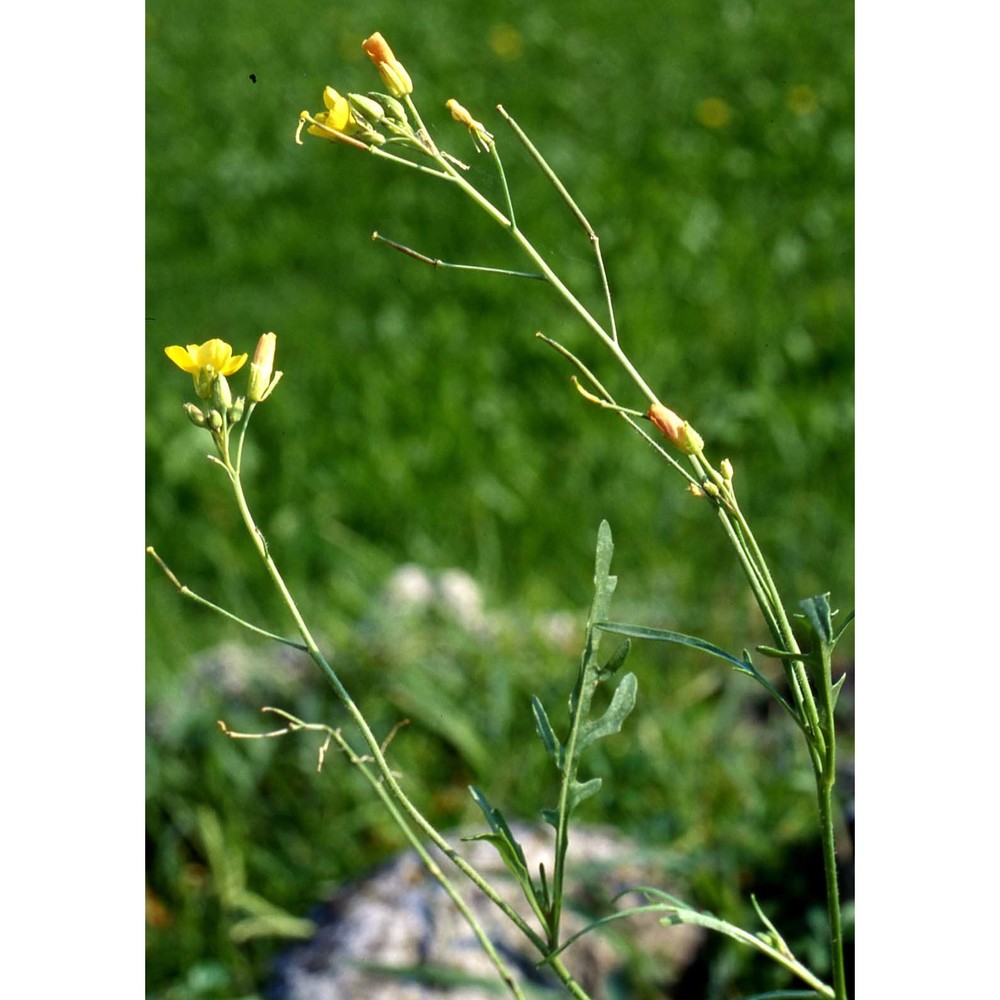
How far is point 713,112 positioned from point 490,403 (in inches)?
24.9

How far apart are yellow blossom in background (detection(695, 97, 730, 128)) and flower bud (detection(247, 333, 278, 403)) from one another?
5.75ft

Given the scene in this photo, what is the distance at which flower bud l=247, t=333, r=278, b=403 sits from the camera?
50 cm

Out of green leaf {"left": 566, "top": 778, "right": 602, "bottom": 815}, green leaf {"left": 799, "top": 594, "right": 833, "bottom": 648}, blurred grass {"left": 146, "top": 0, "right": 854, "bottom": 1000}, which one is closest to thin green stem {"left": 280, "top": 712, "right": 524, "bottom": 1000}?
green leaf {"left": 566, "top": 778, "right": 602, "bottom": 815}

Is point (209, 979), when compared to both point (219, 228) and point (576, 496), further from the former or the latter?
point (219, 228)

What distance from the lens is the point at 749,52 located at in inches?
Result: 80.4

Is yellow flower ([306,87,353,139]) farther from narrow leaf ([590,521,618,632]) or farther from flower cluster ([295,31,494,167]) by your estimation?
narrow leaf ([590,521,618,632])

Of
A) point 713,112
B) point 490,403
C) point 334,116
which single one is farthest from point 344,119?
point 713,112

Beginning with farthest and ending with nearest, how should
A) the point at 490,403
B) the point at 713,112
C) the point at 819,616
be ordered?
the point at 713,112 → the point at 490,403 → the point at 819,616

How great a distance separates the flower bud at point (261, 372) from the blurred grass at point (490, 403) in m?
0.77

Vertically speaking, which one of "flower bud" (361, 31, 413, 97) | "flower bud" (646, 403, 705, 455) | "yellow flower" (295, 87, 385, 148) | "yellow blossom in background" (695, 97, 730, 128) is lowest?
"flower bud" (646, 403, 705, 455)

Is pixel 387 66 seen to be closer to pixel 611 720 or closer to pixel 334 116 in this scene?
pixel 334 116

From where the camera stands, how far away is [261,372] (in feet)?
1.64

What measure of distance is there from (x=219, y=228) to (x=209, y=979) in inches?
58.4
